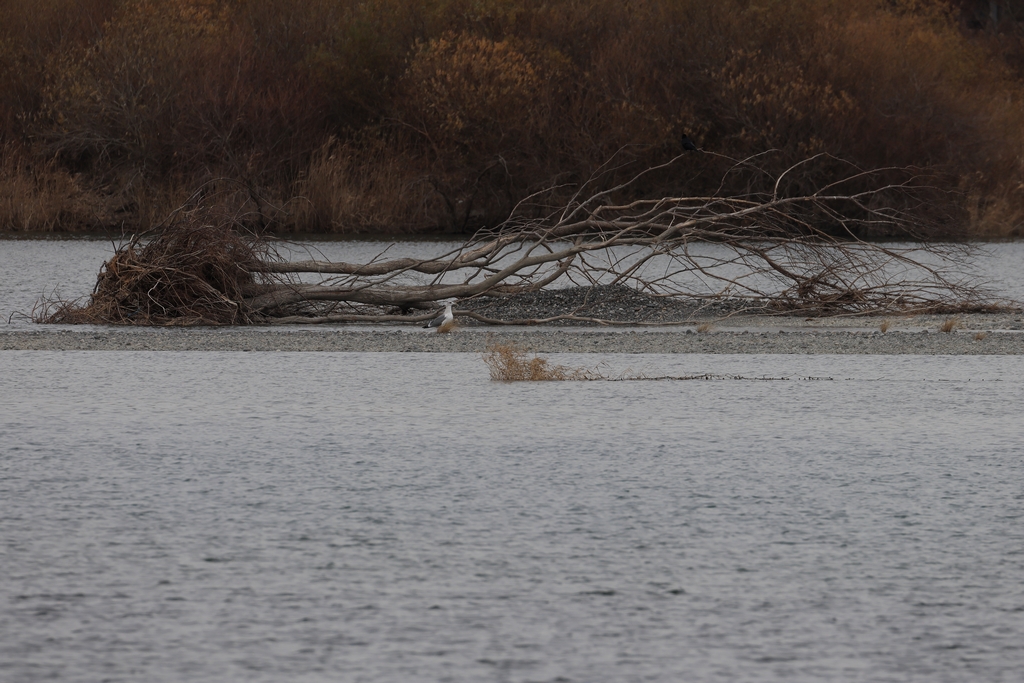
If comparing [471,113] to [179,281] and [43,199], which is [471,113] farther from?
[179,281]

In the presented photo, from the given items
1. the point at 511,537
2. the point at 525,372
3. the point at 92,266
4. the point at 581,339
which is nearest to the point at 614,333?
the point at 581,339

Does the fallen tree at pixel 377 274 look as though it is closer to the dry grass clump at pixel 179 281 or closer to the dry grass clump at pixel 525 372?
the dry grass clump at pixel 179 281

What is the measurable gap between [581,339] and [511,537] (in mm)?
8817

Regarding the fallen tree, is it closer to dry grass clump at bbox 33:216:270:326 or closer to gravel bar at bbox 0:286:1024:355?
dry grass clump at bbox 33:216:270:326

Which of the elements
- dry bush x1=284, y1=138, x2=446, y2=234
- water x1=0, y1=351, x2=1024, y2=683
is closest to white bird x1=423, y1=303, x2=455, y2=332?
water x1=0, y1=351, x2=1024, y2=683

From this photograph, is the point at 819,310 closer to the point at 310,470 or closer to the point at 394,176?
the point at 310,470

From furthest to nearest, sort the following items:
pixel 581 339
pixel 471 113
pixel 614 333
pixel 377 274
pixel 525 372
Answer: pixel 471 113 < pixel 377 274 < pixel 614 333 < pixel 581 339 < pixel 525 372

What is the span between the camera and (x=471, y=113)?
33.7 meters

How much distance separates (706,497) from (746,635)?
1.82m

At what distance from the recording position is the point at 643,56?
35.6 m

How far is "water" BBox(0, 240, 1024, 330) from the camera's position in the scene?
19.1 meters

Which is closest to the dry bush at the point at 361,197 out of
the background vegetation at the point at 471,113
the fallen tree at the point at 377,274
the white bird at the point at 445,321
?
the background vegetation at the point at 471,113

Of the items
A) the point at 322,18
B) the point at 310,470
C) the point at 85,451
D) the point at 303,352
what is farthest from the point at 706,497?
the point at 322,18

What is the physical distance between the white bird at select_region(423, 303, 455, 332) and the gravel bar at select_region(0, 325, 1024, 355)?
0.17 metres
